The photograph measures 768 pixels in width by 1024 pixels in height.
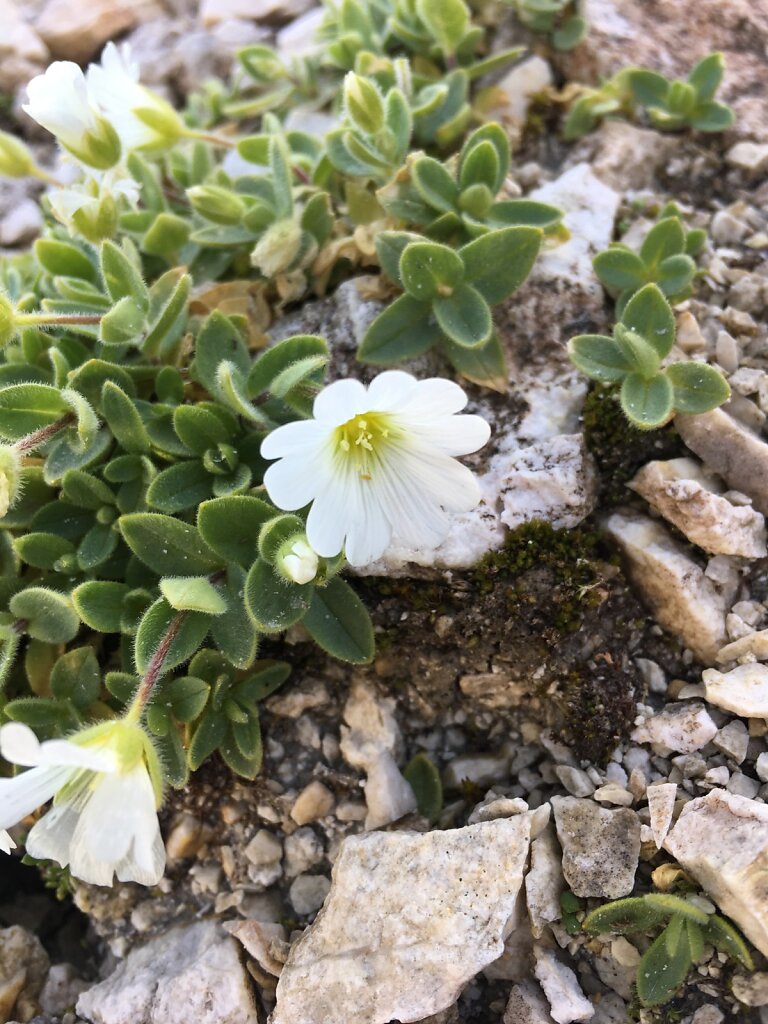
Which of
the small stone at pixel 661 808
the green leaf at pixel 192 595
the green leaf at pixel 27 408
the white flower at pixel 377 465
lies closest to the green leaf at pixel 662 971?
the small stone at pixel 661 808

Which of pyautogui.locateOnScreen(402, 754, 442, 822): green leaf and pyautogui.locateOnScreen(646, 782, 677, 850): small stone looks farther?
pyautogui.locateOnScreen(402, 754, 442, 822): green leaf

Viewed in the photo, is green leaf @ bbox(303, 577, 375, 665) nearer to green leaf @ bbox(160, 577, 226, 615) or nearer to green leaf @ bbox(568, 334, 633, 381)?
green leaf @ bbox(160, 577, 226, 615)

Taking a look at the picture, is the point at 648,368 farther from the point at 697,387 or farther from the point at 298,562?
the point at 298,562

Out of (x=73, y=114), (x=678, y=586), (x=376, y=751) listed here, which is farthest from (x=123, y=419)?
(x=678, y=586)

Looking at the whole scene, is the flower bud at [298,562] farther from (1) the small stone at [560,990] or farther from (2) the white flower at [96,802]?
(1) the small stone at [560,990]

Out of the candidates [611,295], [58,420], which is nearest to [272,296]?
[58,420]

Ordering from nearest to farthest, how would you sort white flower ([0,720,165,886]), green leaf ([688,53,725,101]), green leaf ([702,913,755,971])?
white flower ([0,720,165,886]), green leaf ([702,913,755,971]), green leaf ([688,53,725,101])

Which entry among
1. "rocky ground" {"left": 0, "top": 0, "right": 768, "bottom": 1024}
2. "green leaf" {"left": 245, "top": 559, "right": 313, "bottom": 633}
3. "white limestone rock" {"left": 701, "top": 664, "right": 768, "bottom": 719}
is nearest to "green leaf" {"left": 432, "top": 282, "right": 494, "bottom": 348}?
"rocky ground" {"left": 0, "top": 0, "right": 768, "bottom": 1024}
